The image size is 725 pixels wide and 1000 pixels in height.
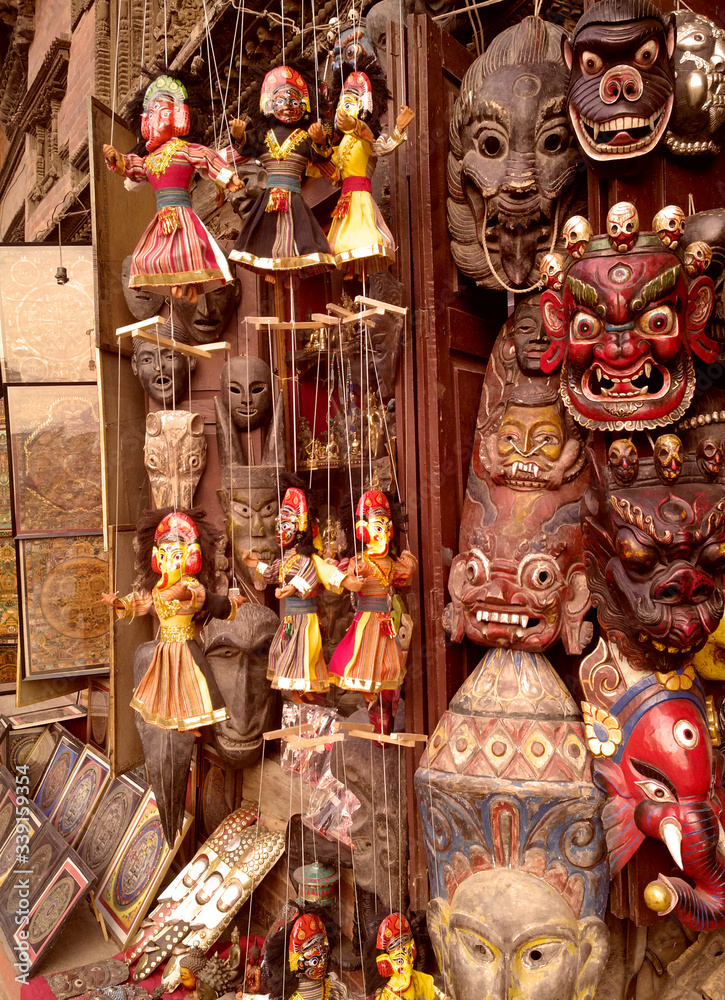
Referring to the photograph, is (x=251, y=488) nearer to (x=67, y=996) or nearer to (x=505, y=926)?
(x=505, y=926)

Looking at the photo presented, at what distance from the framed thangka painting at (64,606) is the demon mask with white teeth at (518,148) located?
9.94ft

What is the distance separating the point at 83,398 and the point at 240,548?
76.7 inches

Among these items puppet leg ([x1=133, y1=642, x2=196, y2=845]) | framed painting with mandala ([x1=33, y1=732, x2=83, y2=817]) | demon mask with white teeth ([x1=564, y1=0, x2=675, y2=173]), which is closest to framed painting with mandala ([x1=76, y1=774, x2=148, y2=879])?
framed painting with mandala ([x1=33, y1=732, x2=83, y2=817])

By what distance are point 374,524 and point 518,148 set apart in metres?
1.14

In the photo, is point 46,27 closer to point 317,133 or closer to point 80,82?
point 80,82

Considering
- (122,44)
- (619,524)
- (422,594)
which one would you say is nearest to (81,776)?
(422,594)

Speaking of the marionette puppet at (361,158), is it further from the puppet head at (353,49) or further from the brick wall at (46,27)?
the brick wall at (46,27)

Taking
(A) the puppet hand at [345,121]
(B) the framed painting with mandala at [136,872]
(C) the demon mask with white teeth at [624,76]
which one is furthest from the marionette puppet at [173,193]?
(B) the framed painting with mandala at [136,872]

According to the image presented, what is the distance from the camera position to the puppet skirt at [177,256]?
94.0 inches

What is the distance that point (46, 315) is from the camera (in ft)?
15.8

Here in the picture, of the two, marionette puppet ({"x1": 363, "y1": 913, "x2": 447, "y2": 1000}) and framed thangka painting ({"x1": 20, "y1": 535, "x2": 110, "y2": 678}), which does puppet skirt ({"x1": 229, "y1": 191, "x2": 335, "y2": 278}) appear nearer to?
marionette puppet ({"x1": 363, "y1": 913, "x2": 447, "y2": 1000})

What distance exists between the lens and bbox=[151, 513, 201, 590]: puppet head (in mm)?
2469

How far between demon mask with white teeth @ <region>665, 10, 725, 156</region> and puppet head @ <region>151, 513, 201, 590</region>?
5.46ft

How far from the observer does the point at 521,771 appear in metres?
2.29
